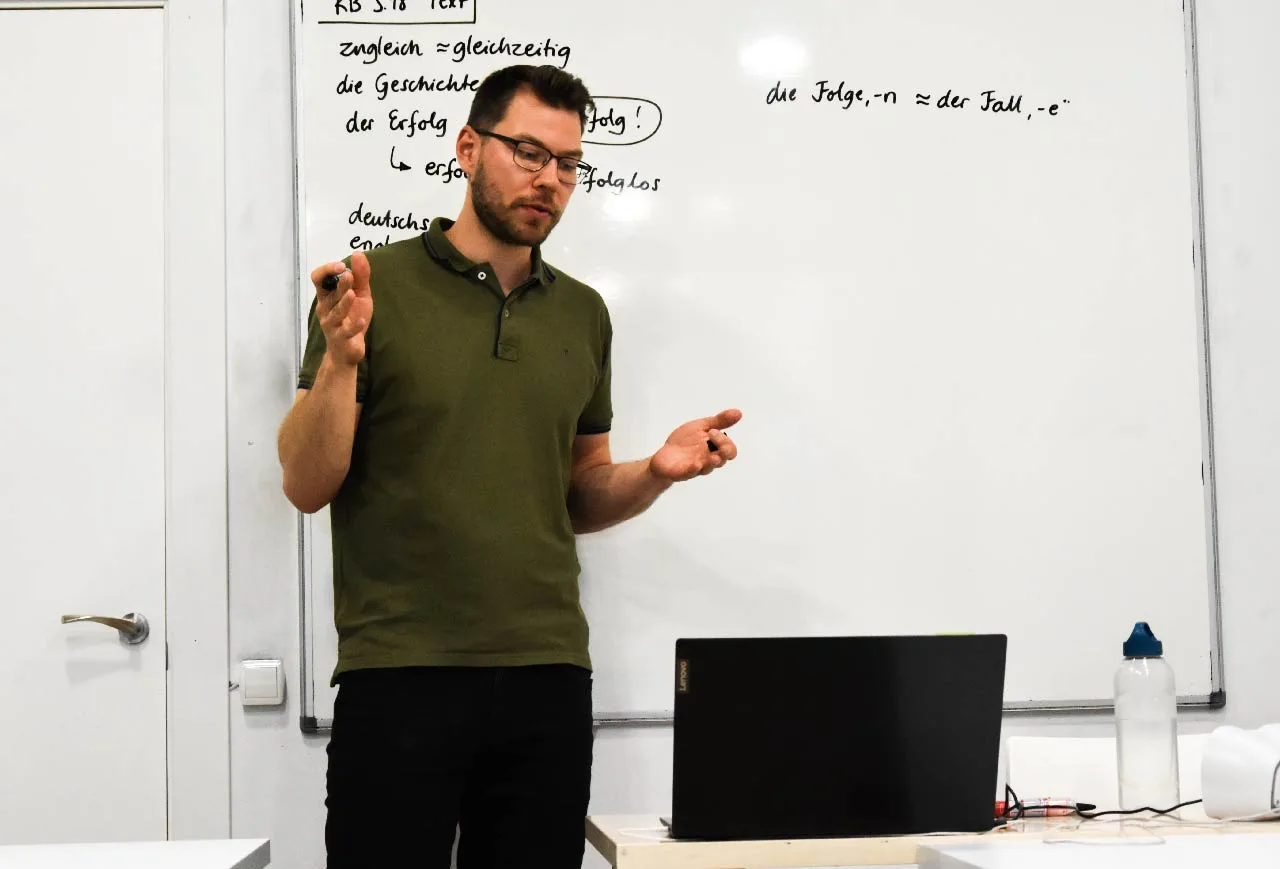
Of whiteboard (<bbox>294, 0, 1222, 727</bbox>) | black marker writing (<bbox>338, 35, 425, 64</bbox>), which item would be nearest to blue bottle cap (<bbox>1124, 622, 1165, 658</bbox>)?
whiteboard (<bbox>294, 0, 1222, 727</bbox>)

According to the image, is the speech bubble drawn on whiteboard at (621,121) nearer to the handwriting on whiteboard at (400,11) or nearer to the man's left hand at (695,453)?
the handwriting on whiteboard at (400,11)

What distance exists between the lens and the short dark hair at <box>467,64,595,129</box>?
6.73 ft

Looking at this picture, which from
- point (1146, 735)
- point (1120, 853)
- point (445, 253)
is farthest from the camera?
point (445, 253)

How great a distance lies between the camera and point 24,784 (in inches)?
90.9

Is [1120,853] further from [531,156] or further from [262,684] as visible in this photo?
[262,684]

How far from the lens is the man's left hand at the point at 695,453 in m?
1.91

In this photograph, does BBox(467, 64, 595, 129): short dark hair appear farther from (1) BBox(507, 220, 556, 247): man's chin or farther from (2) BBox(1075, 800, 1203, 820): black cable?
(2) BBox(1075, 800, 1203, 820): black cable

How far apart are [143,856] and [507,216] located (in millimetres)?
1140

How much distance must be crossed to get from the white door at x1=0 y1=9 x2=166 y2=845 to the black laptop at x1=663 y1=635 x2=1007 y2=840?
53.9 inches

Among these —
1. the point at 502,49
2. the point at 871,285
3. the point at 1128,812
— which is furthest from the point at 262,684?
the point at 1128,812

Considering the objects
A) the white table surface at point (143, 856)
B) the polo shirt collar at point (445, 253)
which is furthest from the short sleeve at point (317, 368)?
the white table surface at point (143, 856)

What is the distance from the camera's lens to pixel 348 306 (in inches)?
65.8

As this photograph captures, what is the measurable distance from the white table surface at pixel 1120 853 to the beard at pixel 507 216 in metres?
1.15

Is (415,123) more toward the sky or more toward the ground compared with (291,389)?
more toward the sky
